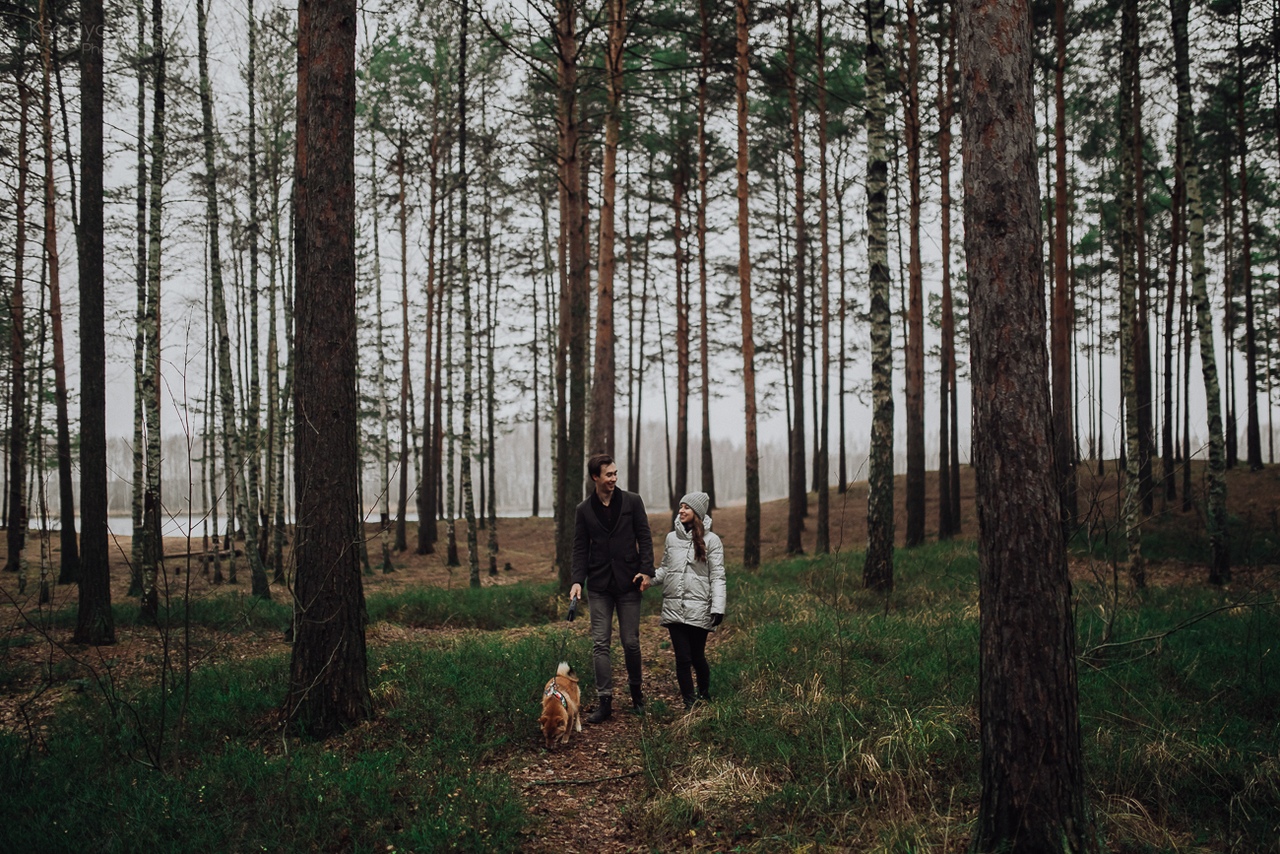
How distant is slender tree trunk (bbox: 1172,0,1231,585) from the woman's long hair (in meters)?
8.58

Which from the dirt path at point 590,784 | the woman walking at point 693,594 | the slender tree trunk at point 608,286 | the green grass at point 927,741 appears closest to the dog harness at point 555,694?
the dirt path at point 590,784

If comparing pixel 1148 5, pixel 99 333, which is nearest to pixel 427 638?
pixel 99 333

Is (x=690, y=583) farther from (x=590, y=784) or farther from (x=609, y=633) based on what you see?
(x=590, y=784)

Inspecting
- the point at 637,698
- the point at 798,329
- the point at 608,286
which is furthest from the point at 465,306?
the point at 637,698

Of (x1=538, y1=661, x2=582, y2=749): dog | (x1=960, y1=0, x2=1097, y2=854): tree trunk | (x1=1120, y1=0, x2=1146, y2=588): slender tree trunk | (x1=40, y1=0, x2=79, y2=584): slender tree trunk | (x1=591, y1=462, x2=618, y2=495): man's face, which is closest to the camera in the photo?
(x1=960, y1=0, x2=1097, y2=854): tree trunk

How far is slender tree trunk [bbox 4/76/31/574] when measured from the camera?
11617mm

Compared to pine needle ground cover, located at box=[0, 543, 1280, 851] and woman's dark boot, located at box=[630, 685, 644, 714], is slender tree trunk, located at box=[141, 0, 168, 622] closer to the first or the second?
pine needle ground cover, located at box=[0, 543, 1280, 851]

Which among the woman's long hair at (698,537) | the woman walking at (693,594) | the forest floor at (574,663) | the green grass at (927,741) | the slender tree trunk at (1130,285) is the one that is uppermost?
the slender tree trunk at (1130,285)

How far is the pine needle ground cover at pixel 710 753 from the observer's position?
376cm

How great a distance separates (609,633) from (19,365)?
12.0 m

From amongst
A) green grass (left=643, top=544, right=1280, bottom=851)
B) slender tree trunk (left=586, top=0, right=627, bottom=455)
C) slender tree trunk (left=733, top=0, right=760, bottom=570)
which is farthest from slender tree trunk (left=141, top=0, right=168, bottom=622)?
Answer: slender tree trunk (left=733, top=0, right=760, bottom=570)

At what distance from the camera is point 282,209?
16016 mm

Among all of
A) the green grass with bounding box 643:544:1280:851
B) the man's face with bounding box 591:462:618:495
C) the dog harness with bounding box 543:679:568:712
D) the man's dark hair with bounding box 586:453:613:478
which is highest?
the man's dark hair with bounding box 586:453:613:478

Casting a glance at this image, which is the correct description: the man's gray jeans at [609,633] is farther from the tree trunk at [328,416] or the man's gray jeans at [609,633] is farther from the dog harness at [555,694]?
the tree trunk at [328,416]
